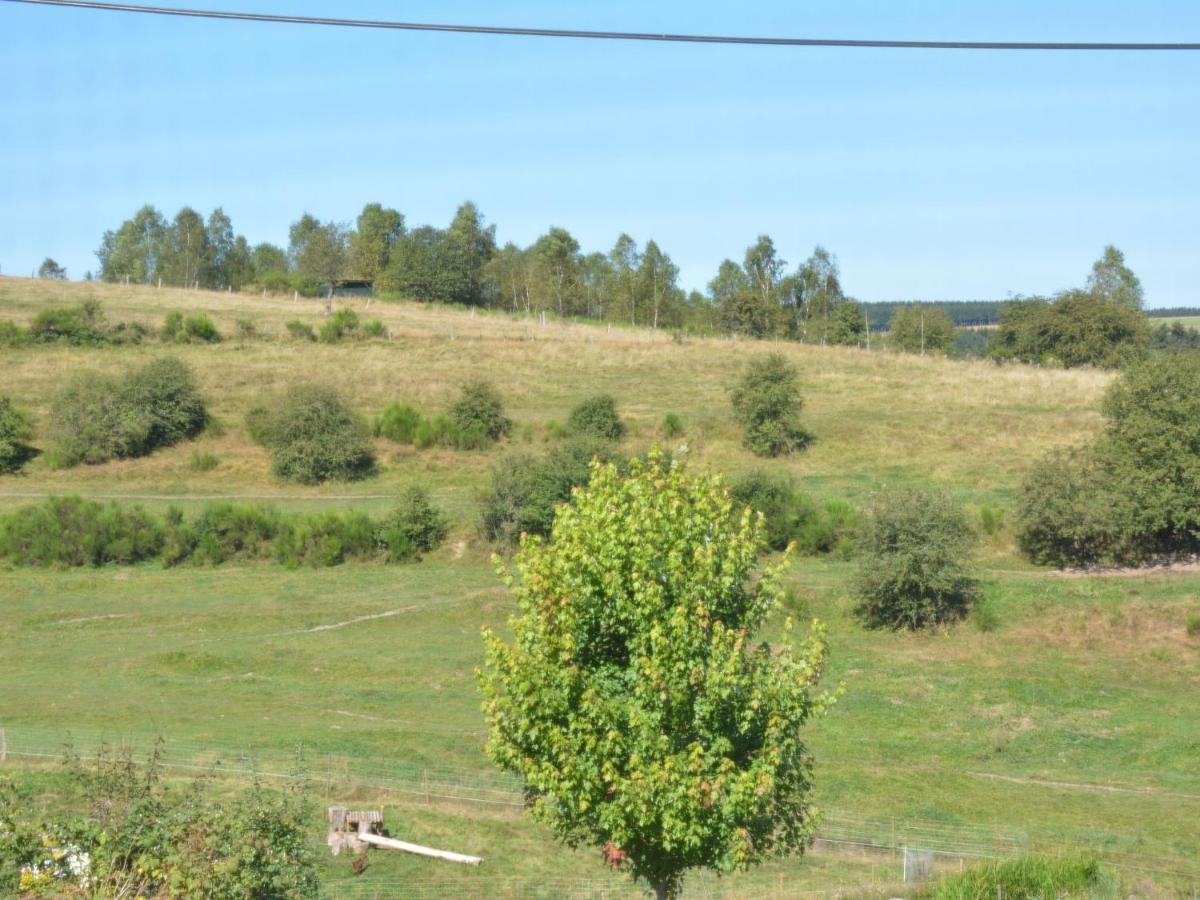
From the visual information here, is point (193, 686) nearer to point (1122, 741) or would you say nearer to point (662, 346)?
point (1122, 741)

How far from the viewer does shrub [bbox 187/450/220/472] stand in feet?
201

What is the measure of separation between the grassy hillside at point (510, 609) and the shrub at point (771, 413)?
4.46ft

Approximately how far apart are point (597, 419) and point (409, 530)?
1675 cm

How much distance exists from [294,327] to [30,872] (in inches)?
3065

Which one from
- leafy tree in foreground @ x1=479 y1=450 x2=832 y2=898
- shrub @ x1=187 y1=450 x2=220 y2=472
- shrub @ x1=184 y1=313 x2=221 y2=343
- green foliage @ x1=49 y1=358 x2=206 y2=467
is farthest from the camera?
shrub @ x1=184 y1=313 x2=221 y2=343

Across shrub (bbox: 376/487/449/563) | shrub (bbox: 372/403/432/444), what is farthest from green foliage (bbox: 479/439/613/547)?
shrub (bbox: 372/403/432/444)

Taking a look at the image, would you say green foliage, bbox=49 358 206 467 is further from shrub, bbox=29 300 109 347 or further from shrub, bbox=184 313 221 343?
shrub, bbox=184 313 221 343

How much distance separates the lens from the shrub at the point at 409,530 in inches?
1961

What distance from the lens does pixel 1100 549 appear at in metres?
46.8

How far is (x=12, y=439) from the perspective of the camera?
60.9 metres

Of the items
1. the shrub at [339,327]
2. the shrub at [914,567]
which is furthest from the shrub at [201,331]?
the shrub at [914,567]

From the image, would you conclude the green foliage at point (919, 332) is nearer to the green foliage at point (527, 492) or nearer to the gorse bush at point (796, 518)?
the gorse bush at point (796, 518)

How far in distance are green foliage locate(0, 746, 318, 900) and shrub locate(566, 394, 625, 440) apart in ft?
161

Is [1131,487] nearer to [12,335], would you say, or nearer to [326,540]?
[326,540]
